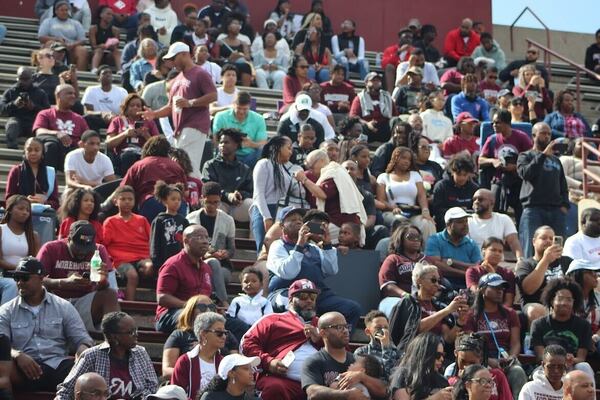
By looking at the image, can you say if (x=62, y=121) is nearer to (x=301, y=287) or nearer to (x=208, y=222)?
(x=208, y=222)

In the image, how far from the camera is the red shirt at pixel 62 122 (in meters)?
18.5

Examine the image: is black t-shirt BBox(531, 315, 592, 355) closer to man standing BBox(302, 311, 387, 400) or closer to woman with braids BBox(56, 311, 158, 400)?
man standing BBox(302, 311, 387, 400)

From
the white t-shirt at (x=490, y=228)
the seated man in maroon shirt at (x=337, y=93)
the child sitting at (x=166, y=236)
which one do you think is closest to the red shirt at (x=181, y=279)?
the child sitting at (x=166, y=236)

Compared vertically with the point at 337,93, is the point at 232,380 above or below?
below

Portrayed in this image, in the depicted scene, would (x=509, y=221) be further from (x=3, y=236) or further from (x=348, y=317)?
(x=3, y=236)

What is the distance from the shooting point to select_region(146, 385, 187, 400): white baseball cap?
11.8 m

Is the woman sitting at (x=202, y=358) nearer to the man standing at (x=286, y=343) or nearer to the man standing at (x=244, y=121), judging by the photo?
the man standing at (x=286, y=343)

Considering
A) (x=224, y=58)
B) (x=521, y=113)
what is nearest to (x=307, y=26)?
(x=224, y=58)

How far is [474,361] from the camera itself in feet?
43.6

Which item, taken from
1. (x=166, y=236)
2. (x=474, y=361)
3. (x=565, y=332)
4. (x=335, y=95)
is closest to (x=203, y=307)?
(x=166, y=236)

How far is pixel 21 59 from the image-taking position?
2319cm

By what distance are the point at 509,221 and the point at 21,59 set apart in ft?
28.8

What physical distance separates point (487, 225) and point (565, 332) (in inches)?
90.2

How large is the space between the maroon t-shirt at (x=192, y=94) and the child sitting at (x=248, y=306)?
4.15 meters
